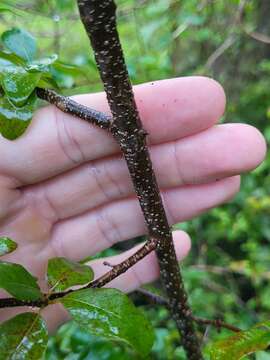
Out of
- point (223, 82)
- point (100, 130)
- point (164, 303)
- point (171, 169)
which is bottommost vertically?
point (223, 82)

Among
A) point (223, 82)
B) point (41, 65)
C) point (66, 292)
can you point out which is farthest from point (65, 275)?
point (223, 82)

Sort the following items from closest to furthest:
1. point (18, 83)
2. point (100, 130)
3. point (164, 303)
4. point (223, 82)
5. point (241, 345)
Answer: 1. point (241, 345)
2. point (18, 83)
3. point (100, 130)
4. point (164, 303)
5. point (223, 82)

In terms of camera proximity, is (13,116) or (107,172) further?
(107,172)

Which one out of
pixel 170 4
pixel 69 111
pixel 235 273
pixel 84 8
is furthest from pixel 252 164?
pixel 235 273

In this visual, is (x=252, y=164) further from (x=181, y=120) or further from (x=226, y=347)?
(x=226, y=347)

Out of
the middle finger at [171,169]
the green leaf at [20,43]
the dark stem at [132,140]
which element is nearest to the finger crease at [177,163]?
the middle finger at [171,169]

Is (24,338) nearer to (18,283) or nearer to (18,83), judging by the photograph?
(18,283)
